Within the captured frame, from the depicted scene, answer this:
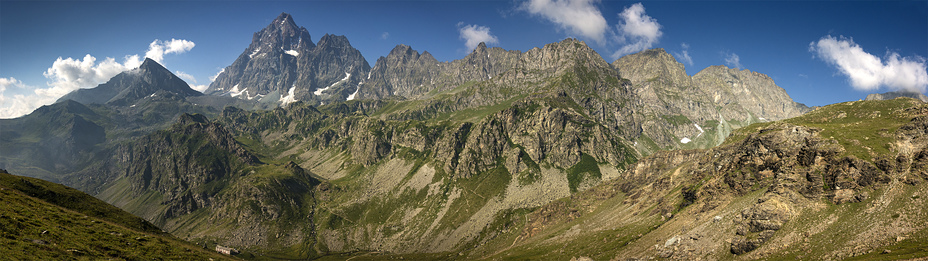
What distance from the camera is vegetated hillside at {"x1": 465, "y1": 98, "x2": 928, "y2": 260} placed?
80.2 metres

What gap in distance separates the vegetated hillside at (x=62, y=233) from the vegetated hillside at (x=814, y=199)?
487 ft

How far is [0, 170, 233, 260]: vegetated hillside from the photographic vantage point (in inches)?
2356

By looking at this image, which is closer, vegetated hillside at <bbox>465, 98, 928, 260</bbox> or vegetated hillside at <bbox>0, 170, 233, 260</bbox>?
vegetated hillside at <bbox>0, 170, 233, 260</bbox>

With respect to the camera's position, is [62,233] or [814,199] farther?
[814,199]

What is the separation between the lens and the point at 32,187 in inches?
4341

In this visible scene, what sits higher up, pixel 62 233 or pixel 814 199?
pixel 62 233

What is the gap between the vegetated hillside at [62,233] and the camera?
5984 centimetres

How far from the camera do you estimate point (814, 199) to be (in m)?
101

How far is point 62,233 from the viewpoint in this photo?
235ft

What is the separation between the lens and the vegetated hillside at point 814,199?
263 feet

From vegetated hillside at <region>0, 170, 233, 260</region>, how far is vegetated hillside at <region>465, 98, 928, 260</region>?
5849 inches

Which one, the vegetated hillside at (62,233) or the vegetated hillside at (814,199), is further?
the vegetated hillside at (814,199)

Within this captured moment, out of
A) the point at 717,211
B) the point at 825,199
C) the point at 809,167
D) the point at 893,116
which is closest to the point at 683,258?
the point at 717,211

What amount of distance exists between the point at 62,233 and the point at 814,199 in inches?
7342
